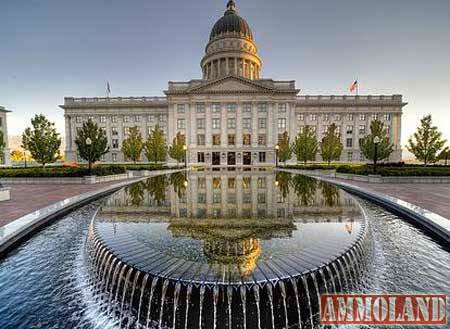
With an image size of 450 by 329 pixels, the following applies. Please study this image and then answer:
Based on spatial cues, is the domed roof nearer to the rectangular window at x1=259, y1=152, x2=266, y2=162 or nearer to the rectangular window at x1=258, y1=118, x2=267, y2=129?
the rectangular window at x1=258, y1=118, x2=267, y2=129

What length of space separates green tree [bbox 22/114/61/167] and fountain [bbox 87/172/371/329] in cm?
2428

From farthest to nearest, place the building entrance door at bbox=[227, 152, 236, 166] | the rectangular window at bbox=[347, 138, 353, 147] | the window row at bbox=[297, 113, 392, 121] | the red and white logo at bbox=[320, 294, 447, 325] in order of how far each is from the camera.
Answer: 1. the rectangular window at bbox=[347, 138, 353, 147]
2. the window row at bbox=[297, 113, 392, 121]
3. the building entrance door at bbox=[227, 152, 236, 166]
4. the red and white logo at bbox=[320, 294, 447, 325]

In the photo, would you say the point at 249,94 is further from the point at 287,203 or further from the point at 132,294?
the point at 132,294

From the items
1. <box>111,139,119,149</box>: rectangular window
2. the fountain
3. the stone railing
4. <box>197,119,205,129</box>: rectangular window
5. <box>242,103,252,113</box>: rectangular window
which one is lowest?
the fountain

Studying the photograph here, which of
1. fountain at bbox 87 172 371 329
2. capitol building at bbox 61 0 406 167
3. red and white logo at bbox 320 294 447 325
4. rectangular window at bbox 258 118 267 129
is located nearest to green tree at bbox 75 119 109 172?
fountain at bbox 87 172 371 329

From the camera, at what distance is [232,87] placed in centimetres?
5106

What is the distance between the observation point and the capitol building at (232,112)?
51781 millimetres

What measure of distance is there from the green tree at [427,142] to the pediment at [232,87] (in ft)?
100

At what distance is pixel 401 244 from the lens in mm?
7234

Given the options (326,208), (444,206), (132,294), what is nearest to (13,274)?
(132,294)

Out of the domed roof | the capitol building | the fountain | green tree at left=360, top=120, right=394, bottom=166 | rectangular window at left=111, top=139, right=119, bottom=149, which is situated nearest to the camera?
the fountain

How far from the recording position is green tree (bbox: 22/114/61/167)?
82.6 ft

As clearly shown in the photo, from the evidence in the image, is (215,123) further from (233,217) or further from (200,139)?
(233,217)

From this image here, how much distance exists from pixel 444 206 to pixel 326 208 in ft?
22.5
